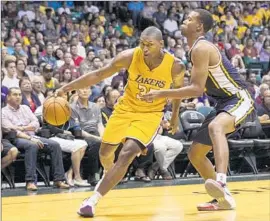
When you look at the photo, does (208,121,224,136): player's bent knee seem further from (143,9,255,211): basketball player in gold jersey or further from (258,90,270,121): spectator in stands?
(258,90,270,121): spectator in stands

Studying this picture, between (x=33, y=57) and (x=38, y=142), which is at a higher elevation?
(x=33, y=57)

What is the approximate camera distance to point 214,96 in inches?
275

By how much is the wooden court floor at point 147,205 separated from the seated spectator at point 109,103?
4.97 feet

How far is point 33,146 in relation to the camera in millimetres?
9312

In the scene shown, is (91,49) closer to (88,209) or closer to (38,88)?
(38,88)

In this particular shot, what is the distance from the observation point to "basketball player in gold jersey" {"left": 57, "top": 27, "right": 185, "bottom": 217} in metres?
6.66

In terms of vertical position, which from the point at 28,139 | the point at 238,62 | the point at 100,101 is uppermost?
the point at 100,101

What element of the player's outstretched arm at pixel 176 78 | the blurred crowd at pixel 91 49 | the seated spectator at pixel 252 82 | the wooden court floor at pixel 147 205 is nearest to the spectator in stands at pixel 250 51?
the blurred crowd at pixel 91 49

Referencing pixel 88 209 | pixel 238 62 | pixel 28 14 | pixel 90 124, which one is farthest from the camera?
pixel 238 62

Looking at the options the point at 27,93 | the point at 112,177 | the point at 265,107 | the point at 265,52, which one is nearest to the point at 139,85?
the point at 112,177

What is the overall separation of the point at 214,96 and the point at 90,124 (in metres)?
3.58

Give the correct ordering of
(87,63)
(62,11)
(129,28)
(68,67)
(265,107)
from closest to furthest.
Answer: (265,107), (68,67), (87,63), (62,11), (129,28)

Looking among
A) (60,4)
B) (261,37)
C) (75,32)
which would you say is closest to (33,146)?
(75,32)

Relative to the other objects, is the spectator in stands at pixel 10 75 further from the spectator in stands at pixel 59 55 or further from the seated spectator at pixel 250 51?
the seated spectator at pixel 250 51
